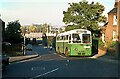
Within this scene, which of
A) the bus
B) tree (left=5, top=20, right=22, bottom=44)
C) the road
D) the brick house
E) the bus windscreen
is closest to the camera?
the road

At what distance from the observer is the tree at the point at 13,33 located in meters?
49.3

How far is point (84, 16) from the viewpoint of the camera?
65.3 meters

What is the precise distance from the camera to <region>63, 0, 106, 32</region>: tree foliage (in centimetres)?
6450

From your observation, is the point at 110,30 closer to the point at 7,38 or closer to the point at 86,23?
the point at 86,23

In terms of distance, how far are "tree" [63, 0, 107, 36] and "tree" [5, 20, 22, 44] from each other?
1534 centimetres

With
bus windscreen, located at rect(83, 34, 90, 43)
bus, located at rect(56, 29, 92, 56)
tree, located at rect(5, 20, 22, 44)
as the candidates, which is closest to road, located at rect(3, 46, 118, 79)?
bus, located at rect(56, 29, 92, 56)

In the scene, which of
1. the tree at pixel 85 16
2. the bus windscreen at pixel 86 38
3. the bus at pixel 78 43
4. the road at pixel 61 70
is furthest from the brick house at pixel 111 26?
the road at pixel 61 70

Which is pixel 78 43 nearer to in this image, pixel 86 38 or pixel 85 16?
pixel 86 38

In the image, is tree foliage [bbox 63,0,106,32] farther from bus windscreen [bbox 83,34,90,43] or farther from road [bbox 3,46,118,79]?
road [bbox 3,46,118,79]

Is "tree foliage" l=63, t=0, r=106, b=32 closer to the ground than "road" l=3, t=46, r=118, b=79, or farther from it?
farther from it

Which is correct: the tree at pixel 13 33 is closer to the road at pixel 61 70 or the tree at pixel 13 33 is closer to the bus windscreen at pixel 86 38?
the bus windscreen at pixel 86 38

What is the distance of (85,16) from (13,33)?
19.9 meters

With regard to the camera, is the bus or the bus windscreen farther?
the bus windscreen

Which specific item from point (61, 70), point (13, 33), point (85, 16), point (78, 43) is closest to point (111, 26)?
point (85, 16)
